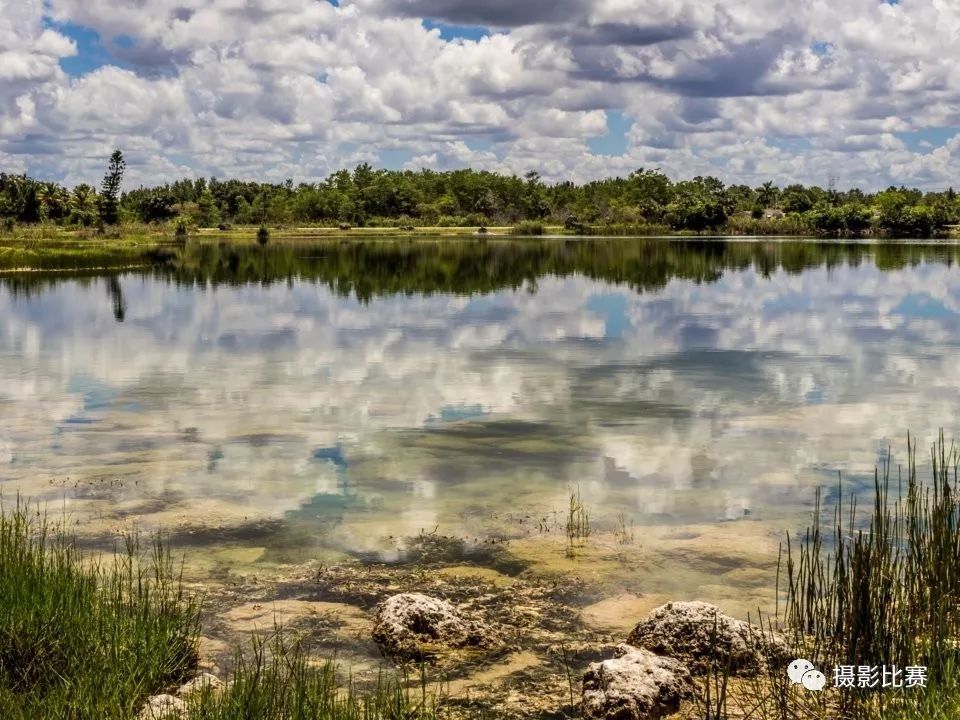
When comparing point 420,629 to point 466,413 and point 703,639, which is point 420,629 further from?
point 466,413

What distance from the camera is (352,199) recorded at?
188375mm

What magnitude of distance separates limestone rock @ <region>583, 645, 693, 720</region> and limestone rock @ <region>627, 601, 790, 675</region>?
18.7 inches

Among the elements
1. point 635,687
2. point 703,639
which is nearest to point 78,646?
point 635,687

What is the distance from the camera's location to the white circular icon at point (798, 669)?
28.1 feet

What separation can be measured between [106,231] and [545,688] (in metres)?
117

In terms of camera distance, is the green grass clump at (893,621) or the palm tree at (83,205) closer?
the green grass clump at (893,621)

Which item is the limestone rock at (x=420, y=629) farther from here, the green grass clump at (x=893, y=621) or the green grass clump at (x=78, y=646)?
the green grass clump at (x=893, y=621)

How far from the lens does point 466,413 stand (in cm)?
2197

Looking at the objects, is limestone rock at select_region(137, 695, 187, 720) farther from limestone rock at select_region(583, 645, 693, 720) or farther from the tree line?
the tree line

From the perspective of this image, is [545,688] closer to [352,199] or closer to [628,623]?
[628,623]

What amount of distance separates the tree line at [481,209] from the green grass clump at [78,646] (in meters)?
124

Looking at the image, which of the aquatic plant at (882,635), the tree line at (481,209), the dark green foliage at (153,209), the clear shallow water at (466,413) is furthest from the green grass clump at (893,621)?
the dark green foliage at (153,209)

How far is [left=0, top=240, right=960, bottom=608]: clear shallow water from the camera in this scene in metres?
14.5

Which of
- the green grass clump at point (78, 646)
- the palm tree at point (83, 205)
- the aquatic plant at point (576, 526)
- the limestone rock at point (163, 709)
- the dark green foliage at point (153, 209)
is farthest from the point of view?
the dark green foliage at point (153, 209)
